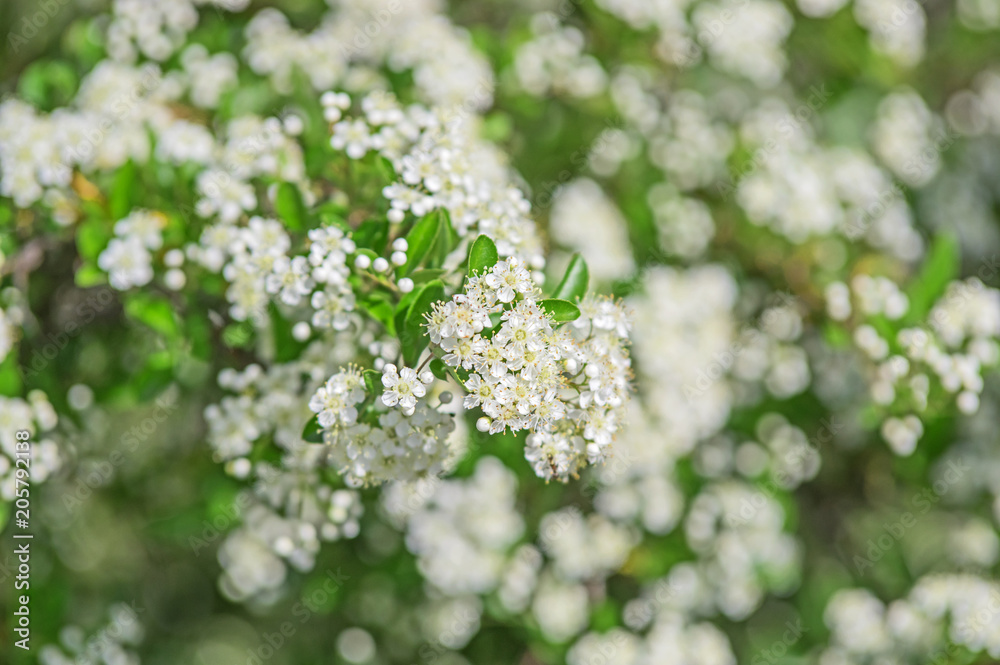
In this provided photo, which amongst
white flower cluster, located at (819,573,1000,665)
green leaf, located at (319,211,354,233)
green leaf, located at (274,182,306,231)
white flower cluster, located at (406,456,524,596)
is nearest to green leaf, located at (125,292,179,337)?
green leaf, located at (274,182,306,231)

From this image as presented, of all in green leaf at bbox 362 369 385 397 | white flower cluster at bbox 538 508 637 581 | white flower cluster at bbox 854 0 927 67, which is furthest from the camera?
white flower cluster at bbox 854 0 927 67

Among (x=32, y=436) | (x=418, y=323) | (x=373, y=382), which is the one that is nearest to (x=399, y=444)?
(x=373, y=382)

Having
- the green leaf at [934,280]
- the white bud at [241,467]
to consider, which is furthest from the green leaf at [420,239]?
the green leaf at [934,280]

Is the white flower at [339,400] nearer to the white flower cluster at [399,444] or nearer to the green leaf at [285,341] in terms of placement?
the white flower cluster at [399,444]

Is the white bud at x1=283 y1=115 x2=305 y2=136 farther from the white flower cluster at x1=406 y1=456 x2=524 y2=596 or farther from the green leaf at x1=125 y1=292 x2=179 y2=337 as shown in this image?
the white flower cluster at x1=406 y1=456 x2=524 y2=596

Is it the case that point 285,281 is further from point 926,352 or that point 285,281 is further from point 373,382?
point 926,352

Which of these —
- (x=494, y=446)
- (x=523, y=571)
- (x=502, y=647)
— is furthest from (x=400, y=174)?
(x=502, y=647)

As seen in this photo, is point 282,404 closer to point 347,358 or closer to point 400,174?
point 347,358
